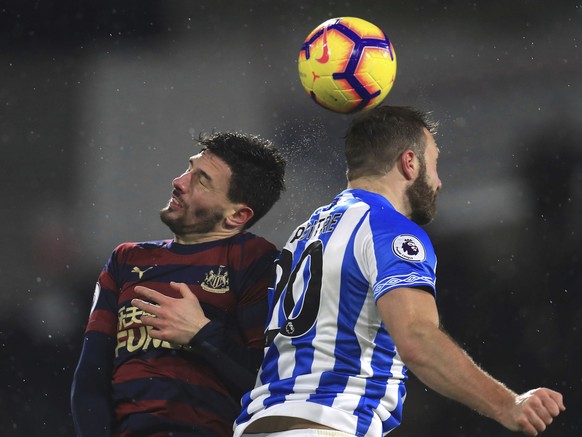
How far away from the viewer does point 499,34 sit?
14.0 feet

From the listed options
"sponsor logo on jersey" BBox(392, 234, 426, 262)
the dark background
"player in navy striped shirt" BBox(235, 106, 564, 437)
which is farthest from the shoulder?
the dark background

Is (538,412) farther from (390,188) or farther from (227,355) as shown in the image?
(227,355)

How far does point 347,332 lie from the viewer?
207 cm

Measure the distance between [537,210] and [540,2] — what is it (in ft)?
3.22

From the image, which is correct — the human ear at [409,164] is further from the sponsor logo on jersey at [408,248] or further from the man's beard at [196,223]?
the man's beard at [196,223]

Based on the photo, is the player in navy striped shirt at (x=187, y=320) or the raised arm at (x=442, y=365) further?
the player in navy striped shirt at (x=187, y=320)

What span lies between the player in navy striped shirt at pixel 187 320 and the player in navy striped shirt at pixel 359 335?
0.96ft

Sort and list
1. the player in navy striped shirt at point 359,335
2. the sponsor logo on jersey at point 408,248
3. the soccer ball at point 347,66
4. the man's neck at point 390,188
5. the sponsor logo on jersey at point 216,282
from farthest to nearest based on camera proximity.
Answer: the soccer ball at point 347,66 < the sponsor logo on jersey at point 216,282 < the man's neck at point 390,188 < the sponsor logo on jersey at point 408,248 < the player in navy striped shirt at point 359,335

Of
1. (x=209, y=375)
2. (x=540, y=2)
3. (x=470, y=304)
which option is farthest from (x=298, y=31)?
(x=209, y=375)

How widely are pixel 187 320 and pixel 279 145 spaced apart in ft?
5.71

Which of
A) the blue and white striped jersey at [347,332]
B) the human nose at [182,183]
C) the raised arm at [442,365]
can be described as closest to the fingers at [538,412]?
the raised arm at [442,365]

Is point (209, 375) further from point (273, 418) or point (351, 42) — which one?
point (351, 42)

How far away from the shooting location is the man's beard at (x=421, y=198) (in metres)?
2.34

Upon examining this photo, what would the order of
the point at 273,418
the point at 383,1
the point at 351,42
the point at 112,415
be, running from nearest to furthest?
the point at 273,418
the point at 112,415
the point at 351,42
the point at 383,1
